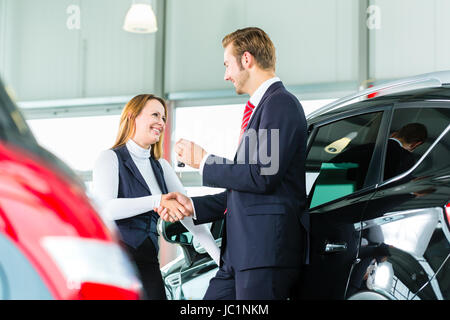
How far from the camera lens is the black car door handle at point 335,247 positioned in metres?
2.25

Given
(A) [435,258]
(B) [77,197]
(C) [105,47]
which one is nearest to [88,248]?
(B) [77,197]

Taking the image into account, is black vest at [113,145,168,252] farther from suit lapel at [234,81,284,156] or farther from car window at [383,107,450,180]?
car window at [383,107,450,180]

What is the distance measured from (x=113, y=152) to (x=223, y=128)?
683cm

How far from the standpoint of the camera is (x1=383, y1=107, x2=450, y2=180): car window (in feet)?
7.23

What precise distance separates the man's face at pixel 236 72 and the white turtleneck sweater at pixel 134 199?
54 centimetres

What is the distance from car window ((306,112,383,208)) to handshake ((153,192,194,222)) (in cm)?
49

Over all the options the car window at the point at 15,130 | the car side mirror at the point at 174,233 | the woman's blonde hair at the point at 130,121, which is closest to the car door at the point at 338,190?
the car side mirror at the point at 174,233

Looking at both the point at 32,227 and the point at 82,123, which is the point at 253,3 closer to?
the point at 82,123

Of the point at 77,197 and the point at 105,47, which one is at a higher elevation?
the point at 105,47

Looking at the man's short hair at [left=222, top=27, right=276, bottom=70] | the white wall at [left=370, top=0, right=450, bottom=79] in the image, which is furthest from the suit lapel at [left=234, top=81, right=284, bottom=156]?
the white wall at [left=370, top=0, right=450, bottom=79]

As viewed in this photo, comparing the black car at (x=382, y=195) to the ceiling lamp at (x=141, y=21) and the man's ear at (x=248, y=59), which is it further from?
the ceiling lamp at (x=141, y=21)

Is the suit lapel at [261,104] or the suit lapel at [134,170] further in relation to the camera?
the suit lapel at [134,170]

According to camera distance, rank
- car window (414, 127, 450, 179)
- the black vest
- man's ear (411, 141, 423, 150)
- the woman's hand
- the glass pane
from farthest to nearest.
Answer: the glass pane < the black vest < the woman's hand < man's ear (411, 141, 423, 150) < car window (414, 127, 450, 179)
